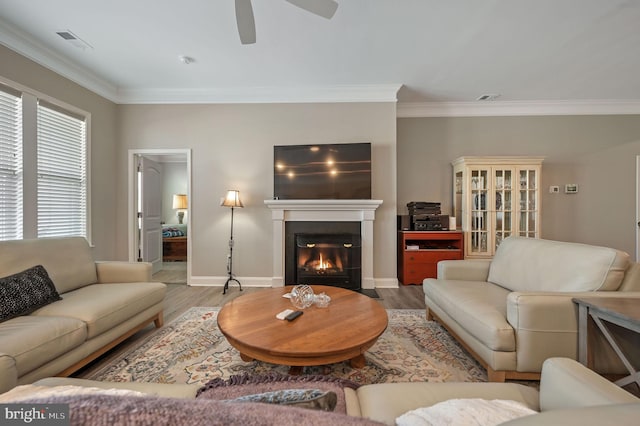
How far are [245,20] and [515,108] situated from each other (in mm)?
4267

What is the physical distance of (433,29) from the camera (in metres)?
2.42

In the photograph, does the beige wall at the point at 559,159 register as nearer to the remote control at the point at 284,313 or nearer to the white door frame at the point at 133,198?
the remote control at the point at 284,313

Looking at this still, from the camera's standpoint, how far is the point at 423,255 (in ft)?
12.0

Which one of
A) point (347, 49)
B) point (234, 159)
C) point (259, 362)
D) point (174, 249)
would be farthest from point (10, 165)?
point (347, 49)

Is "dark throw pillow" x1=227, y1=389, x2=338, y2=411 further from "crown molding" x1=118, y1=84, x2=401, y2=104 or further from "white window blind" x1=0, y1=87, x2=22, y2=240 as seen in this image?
"crown molding" x1=118, y1=84, x2=401, y2=104

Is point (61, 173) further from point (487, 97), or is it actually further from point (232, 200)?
point (487, 97)

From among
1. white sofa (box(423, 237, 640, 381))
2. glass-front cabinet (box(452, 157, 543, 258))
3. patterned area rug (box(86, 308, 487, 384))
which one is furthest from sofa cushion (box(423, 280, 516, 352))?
glass-front cabinet (box(452, 157, 543, 258))

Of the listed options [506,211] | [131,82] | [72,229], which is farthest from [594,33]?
[72,229]

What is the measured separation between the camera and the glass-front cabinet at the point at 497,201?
12.3 ft

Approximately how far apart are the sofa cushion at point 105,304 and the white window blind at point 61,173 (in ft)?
4.52

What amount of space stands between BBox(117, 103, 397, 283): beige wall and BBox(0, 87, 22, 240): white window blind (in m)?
1.17

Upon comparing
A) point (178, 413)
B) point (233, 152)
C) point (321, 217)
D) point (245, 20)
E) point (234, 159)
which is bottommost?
point (178, 413)

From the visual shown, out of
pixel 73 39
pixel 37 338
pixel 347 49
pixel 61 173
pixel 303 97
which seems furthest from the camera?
pixel 303 97

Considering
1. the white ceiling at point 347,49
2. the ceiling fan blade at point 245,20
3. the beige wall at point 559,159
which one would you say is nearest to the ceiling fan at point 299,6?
the ceiling fan blade at point 245,20
